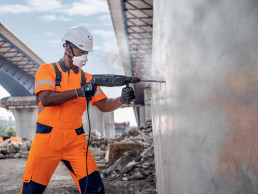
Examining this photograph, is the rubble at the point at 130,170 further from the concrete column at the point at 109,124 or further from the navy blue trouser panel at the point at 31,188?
the concrete column at the point at 109,124

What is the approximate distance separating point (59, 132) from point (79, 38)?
862mm

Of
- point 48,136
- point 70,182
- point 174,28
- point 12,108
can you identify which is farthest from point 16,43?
point 174,28

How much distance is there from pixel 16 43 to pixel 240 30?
17899mm

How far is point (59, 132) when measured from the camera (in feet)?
6.98

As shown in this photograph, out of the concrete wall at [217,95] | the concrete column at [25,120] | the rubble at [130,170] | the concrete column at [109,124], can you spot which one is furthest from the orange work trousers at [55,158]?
the concrete column at [109,124]

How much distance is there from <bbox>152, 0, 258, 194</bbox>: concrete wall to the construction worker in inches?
45.6

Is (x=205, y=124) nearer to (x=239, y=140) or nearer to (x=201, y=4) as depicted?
(x=239, y=140)

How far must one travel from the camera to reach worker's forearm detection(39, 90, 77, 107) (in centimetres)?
210

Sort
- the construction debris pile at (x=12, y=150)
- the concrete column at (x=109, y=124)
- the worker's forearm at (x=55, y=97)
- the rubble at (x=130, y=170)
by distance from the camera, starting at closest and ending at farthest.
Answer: the worker's forearm at (x=55, y=97) < the rubble at (x=130, y=170) < the construction debris pile at (x=12, y=150) < the concrete column at (x=109, y=124)

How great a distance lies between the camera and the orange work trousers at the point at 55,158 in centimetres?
203

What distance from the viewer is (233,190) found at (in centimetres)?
71

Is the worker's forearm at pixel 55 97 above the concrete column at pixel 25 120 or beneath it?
above

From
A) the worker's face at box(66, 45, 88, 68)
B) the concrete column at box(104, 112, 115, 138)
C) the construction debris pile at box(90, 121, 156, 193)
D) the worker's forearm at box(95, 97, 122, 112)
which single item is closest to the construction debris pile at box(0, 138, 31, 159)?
the construction debris pile at box(90, 121, 156, 193)

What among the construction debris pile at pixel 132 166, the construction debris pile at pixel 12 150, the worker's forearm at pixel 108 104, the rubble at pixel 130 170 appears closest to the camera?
the worker's forearm at pixel 108 104
